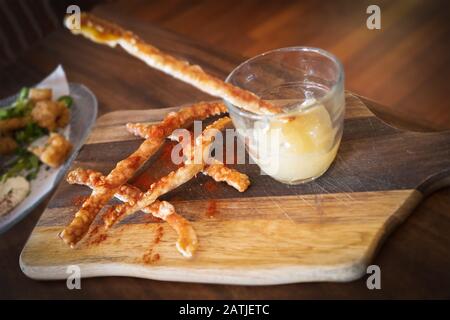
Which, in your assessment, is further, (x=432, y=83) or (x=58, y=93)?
(x=432, y=83)

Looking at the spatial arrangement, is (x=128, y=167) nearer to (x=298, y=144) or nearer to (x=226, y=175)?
(x=226, y=175)

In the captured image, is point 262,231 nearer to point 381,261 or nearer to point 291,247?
point 291,247

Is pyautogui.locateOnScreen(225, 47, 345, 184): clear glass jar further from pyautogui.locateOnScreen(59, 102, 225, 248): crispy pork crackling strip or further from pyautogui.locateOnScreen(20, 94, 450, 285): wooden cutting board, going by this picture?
pyautogui.locateOnScreen(59, 102, 225, 248): crispy pork crackling strip

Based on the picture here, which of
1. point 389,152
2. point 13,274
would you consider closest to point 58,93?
point 13,274

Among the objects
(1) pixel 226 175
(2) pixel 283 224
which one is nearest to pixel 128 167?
(1) pixel 226 175

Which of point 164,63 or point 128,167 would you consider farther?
point 128,167

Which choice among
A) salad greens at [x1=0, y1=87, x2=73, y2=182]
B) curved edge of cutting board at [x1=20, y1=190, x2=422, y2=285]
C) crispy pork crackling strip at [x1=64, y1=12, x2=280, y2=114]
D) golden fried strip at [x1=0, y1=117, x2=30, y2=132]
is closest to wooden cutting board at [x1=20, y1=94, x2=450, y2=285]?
curved edge of cutting board at [x1=20, y1=190, x2=422, y2=285]
